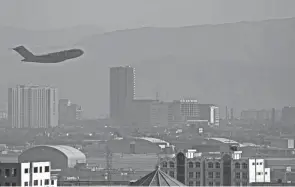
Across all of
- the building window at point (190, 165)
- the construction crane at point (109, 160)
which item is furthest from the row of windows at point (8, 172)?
the construction crane at point (109, 160)

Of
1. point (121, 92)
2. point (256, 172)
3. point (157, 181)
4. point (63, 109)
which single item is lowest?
point (256, 172)

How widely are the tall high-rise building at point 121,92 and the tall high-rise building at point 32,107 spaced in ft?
9.30

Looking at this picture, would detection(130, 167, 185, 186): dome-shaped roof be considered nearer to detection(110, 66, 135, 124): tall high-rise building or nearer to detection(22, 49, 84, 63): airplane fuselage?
detection(22, 49, 84, 63): airplane fuselage

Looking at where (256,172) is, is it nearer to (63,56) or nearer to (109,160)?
(63,56)

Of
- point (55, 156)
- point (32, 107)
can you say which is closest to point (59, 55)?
point (55, 156)

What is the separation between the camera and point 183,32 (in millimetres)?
96375

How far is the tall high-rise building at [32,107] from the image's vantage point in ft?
243

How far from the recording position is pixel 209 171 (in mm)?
30750

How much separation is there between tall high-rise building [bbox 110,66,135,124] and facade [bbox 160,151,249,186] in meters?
45.2

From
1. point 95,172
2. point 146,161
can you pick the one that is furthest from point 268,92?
point 95,172

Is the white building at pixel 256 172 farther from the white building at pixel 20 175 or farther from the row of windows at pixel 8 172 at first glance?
the row of windows at pixel 8 172

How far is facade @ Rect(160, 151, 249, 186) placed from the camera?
30219mm

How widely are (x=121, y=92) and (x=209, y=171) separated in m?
49.6

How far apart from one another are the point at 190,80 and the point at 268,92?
23.2ft
